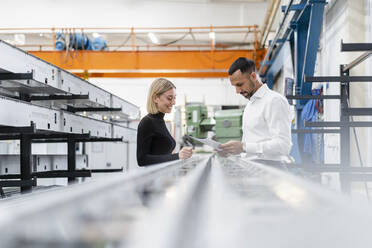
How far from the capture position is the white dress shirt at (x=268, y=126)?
1915mm

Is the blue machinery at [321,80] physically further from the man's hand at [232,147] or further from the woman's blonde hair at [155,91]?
the woman's blonde hair at [155,91]

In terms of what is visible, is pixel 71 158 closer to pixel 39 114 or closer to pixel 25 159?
pixel 25 159

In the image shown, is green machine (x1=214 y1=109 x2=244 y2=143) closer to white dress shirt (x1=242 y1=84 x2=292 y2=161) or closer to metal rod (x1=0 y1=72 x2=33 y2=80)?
white dress shirt (x1=242 y1=84 x2=292 y2=161)

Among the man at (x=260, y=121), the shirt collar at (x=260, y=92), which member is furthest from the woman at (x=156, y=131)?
the shirt collar at (x=260, y=92)

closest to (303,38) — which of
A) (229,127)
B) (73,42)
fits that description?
(229,127)

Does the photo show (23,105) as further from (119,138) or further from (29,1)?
(29,1)

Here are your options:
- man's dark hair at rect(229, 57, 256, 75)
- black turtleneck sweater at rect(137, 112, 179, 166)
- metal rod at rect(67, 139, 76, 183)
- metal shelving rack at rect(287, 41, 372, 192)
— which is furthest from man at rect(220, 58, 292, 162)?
metal rod at rect(67, 139, 76, 183)

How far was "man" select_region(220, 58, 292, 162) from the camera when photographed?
192 centimetres

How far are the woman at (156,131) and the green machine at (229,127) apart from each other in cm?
238

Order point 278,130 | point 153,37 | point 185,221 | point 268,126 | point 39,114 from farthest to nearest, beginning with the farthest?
point 153,37 < point 39,114 < point 268,126 < point 278,130 < point 185,221

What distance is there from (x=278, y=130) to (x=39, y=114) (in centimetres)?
139

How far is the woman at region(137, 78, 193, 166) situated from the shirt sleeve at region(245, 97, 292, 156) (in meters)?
0.41

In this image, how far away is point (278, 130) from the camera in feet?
6.28

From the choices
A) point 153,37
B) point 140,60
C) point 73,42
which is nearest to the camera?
point 140,60
